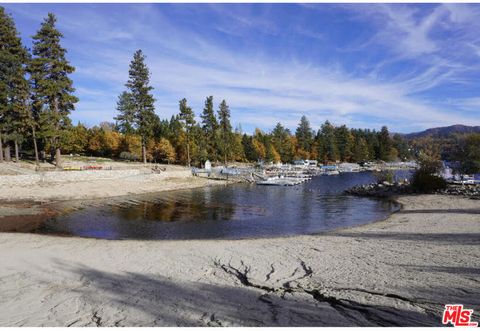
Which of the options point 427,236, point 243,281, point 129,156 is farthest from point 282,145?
point 243,281

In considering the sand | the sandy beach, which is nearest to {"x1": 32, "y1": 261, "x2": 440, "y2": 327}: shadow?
the sandy beach

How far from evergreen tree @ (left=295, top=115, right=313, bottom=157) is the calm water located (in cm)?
9684

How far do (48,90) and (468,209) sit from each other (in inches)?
1991

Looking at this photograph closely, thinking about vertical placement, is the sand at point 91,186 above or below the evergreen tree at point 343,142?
below

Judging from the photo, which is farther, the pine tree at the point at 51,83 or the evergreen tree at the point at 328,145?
the evergreen tree at the point at 328,145

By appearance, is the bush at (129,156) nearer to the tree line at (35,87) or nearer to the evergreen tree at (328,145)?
the tree line at (35,87)

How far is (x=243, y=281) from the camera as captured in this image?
11430 millimetres

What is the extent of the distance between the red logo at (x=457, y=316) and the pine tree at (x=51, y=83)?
49.6 m

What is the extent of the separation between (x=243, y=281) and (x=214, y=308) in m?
2.72

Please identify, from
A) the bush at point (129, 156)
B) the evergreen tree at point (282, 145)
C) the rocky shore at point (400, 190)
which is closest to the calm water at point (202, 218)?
the rocky shore at point (400, 190)

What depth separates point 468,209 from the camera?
93.8 feet

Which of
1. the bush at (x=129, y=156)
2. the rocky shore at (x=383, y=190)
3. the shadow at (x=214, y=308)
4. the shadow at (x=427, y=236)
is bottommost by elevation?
the rocky shore at (x=383, y=190)

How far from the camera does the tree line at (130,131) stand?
4628 cm

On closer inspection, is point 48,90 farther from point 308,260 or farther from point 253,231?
point 308,260
